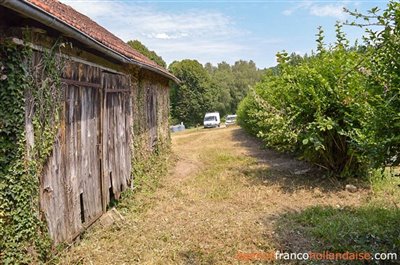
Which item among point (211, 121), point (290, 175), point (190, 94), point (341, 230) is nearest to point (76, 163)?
point (341, 230)

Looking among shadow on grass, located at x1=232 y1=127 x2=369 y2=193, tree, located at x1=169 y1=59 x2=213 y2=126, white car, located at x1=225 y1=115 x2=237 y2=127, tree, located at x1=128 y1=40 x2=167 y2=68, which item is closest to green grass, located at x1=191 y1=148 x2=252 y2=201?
shadow on grass, located at x1=232 y1=127 x2=369 y2=193

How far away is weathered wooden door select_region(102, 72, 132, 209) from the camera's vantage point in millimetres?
6030

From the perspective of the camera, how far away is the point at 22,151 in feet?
11.7

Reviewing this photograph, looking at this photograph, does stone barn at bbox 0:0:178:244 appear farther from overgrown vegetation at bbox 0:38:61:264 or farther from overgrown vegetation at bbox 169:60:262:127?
overgrown vegetation at bbox 169:60:262:127

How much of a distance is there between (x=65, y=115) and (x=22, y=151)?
3.17 ft

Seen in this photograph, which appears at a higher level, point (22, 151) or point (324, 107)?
point (324, 107)

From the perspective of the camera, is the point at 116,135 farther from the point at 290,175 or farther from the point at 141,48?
the point at 141,48

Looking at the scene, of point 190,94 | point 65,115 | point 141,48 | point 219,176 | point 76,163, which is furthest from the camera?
point 190,94

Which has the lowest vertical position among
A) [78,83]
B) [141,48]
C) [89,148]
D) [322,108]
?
[89,148]

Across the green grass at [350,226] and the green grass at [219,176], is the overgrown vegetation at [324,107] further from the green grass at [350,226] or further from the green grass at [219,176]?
the green grass at [219,176]

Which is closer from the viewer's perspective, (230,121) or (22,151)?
(22,151)

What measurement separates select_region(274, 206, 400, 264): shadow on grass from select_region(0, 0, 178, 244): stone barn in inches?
124

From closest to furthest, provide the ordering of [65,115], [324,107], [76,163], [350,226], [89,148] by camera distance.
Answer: [65,115]
[76,163]
[350,226]
[89,148]
[324,107]

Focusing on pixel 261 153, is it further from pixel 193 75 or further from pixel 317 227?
pixel 193 75
